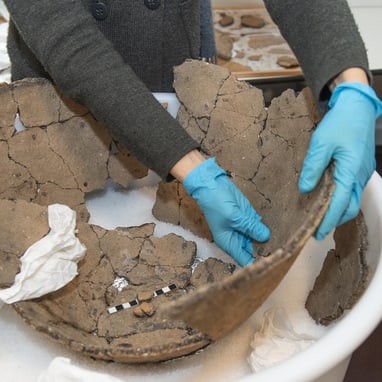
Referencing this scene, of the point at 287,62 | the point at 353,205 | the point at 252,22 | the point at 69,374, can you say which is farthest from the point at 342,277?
the point at 252,22

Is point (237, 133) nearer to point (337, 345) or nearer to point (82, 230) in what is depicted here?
point (82, 230)

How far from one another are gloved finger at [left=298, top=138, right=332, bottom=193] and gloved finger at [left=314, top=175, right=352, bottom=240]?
38mm

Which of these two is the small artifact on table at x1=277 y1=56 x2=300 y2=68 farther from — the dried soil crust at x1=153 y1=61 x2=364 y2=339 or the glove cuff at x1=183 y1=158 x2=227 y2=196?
the glove cuff at x1=183 y1=158 x2=227 y2=196

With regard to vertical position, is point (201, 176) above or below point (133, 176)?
above

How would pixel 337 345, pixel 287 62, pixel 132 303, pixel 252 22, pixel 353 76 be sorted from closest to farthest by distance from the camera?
pixel 337 345 < pixel 353 76 < pixel 132 303 < pixel 287 62 < pixel 252 22

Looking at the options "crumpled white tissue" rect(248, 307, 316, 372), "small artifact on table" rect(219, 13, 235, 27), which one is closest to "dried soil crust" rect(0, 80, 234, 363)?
"crumpled white tissue" rect(248, 307, 316, 372)

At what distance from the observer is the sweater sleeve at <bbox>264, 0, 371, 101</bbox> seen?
0.70 m

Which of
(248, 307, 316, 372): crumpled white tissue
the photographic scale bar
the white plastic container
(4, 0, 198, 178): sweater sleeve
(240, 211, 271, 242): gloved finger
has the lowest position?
the photographic scale bar

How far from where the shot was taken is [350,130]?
65cm

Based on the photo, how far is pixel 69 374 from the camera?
0.59 meters

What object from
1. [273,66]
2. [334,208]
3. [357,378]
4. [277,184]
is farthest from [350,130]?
[273,66]

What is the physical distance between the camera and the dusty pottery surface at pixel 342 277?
681 mm

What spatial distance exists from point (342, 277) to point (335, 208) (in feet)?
0.50

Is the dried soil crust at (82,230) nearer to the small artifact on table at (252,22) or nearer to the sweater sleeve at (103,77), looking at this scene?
the sweater sleeve at (103,77)
